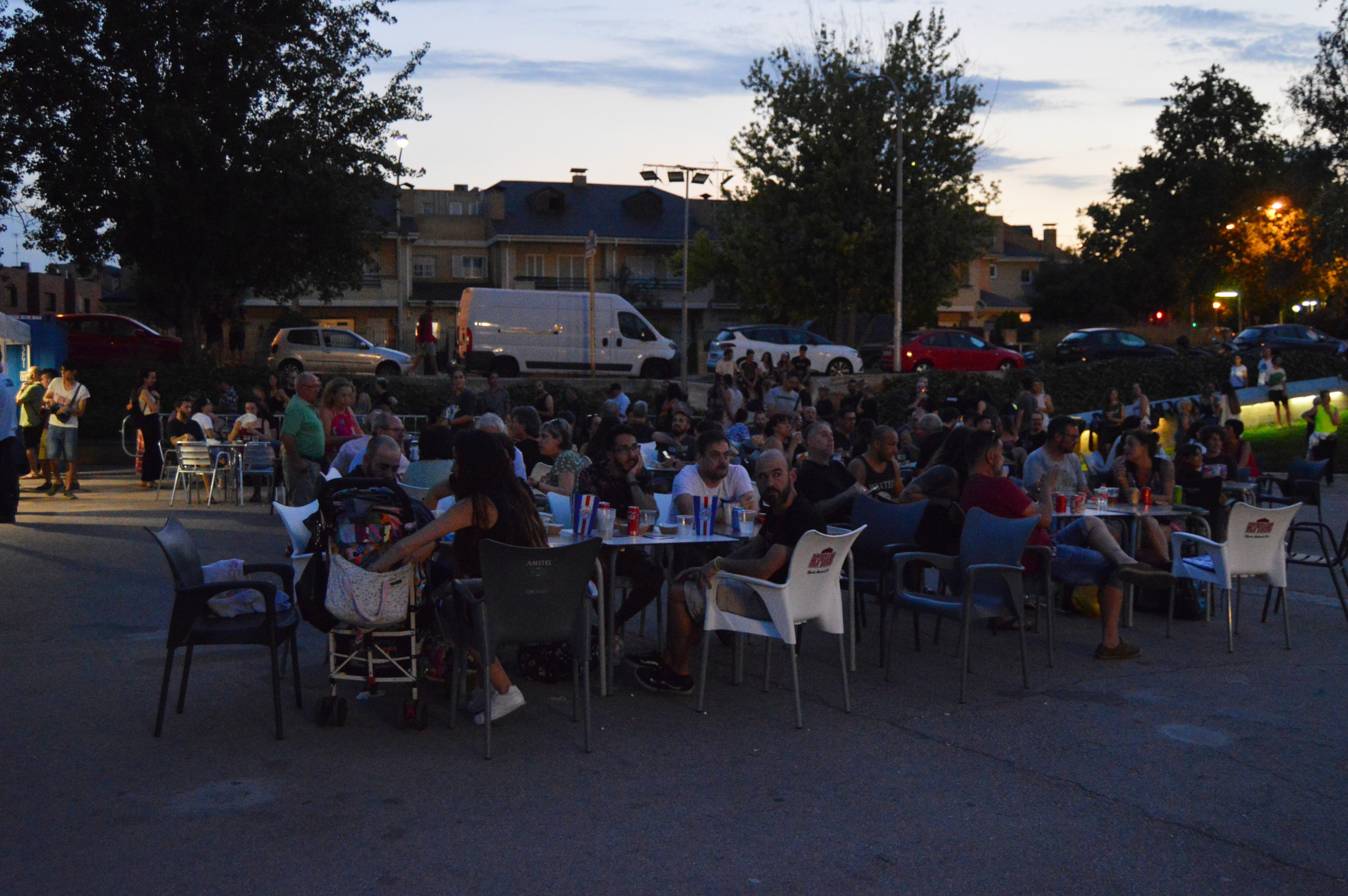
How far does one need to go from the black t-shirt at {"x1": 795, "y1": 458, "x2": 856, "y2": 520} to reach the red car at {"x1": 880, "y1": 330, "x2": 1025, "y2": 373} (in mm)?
22284

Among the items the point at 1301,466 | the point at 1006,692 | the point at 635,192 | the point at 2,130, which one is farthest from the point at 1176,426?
the point at 635,192

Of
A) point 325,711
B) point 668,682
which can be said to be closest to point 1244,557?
point 668,682

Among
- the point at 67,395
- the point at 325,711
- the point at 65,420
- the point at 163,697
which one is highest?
the point at 67,395

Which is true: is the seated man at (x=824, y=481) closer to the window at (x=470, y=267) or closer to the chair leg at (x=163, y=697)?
the chair leg at (x=163, y=697)

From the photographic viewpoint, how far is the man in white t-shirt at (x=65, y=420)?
1443 centimetres

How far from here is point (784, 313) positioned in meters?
35.5

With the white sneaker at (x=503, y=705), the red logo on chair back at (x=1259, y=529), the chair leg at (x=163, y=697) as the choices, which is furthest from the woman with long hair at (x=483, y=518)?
the red logo on chair back at (x=1259, y=529)

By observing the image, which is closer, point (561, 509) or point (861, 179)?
point (561, 509)

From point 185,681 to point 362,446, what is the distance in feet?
11.7

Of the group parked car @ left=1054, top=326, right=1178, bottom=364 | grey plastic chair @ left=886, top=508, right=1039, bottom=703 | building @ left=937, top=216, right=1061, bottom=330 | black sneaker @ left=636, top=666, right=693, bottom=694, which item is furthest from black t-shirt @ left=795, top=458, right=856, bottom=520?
building @ left=937, top=216, right=1061, bottom=330

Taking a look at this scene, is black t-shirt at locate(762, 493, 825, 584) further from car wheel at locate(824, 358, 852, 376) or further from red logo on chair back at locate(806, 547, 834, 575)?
car wheel at locate(824, 358, 852, 376)

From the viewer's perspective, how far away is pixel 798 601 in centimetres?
603

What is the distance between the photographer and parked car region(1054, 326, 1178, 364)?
32156mm

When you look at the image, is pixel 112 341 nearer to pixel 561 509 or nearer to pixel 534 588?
pixel 561 509
